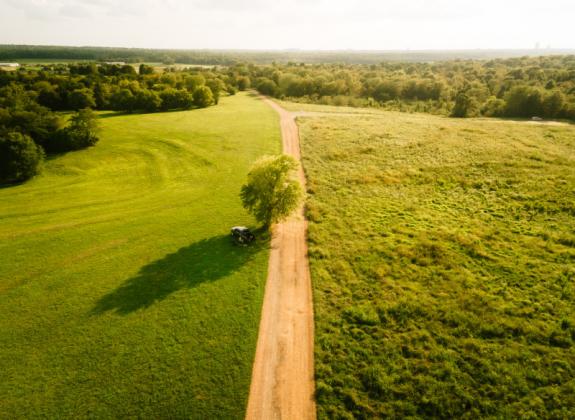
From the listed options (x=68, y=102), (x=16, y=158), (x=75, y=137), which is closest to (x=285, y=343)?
Answer: (x=16, y=158)

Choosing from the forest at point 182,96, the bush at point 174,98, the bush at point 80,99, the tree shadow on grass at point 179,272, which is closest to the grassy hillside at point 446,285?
the tree shadow on grass at point 179,272

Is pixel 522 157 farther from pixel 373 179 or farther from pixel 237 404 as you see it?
pixel 237 404

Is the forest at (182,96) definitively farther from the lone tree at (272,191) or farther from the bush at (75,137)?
the lone tree at (272,191)

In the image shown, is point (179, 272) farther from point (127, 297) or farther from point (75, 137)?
point (75, 137)

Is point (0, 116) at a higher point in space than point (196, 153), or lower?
higher

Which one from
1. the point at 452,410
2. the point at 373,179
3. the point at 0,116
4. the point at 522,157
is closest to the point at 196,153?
the point at 373,179

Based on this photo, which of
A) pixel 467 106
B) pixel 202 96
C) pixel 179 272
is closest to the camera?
pixel 179 272
